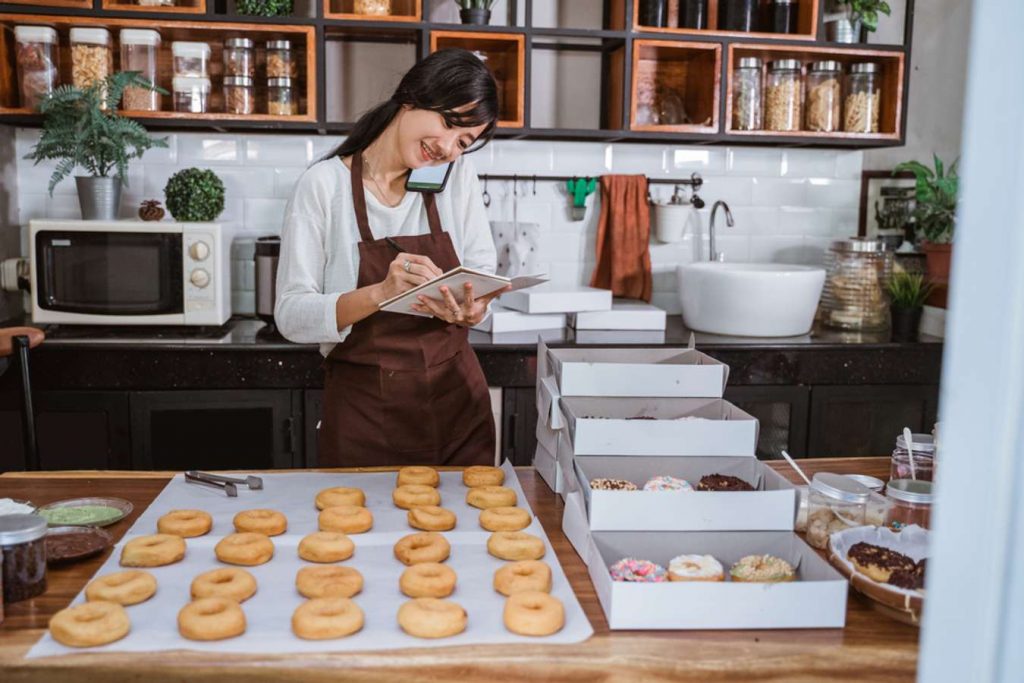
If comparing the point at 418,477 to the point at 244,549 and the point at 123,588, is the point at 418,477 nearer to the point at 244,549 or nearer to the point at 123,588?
the point at 244,549

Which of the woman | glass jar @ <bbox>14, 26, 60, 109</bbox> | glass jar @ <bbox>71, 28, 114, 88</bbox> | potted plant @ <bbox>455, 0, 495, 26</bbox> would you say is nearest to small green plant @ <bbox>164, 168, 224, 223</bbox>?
glass jar @ <bbox>71, 28, 114, 88</bbox>

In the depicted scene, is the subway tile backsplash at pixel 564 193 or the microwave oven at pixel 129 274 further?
the subway tile backsplash at pixel 564 193

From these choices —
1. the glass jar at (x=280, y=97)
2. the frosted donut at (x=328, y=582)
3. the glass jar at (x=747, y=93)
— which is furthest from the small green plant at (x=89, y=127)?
the frosted donut at (x=328, y=582)

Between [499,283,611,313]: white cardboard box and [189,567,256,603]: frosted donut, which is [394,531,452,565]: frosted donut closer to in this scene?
[189,567,256,603]: frosted donut

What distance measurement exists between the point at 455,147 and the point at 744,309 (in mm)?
1629

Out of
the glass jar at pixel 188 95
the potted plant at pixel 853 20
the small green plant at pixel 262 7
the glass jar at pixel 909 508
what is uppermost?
the potted plant at pixel 853 20

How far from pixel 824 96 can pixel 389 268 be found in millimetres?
2328

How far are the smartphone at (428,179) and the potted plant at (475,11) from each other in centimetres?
129

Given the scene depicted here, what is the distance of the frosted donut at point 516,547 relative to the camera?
1.54m

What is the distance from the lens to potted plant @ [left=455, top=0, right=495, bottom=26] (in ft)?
A: 11.5

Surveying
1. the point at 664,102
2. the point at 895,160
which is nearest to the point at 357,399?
the point at 664,102

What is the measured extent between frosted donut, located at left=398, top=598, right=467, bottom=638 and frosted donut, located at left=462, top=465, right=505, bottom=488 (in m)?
0.54

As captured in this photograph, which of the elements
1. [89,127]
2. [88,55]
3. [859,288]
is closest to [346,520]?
[89,127]

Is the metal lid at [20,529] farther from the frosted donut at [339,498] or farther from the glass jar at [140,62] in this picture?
the glass jar at [140,62]
